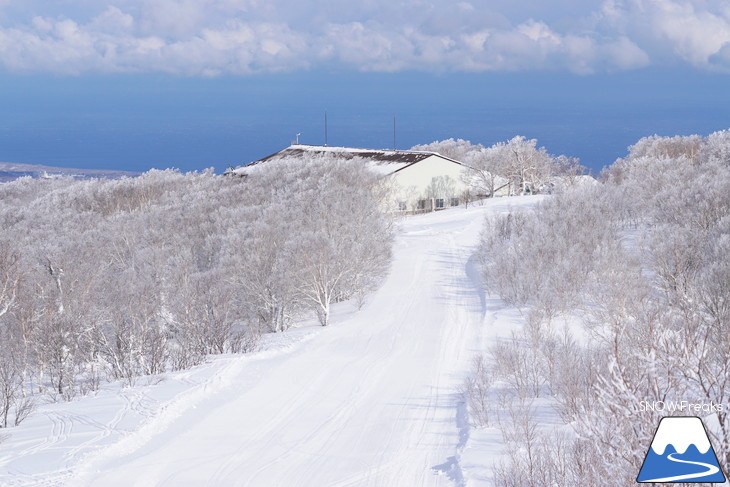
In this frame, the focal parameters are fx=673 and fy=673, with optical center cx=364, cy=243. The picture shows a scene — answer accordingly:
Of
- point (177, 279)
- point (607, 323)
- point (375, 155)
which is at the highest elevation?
point (375, 155)

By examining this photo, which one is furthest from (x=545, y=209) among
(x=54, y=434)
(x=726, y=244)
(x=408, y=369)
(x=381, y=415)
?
(x=54, y=434)

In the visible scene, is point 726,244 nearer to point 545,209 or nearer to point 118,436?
point 545,209

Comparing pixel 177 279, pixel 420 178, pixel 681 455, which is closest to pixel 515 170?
Result: pixel 420 178

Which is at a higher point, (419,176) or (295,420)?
(419,176)

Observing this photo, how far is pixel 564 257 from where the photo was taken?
27.1m

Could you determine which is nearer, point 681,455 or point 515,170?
point 681,455

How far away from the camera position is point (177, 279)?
29.3m

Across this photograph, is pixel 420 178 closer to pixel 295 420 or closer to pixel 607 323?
pixel 607 323

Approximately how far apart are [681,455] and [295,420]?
11.6 meters

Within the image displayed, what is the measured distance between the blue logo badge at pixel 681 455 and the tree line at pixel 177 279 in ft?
49.1

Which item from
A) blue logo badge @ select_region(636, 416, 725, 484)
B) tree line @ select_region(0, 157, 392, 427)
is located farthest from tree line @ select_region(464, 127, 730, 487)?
tree line @ select_region(0, 157, 392, 427)

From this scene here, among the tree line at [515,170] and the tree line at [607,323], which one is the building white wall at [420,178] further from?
the tree line at [607,323]

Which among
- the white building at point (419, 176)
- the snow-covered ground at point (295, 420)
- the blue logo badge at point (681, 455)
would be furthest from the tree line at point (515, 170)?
the blue logo badge at point (681, 455)

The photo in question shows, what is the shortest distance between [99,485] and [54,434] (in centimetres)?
280
